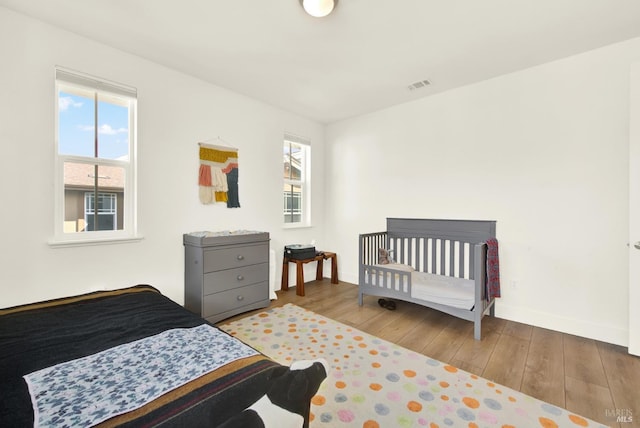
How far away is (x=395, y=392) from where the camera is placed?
5.56 feet

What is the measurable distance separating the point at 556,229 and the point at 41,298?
4.40 metres

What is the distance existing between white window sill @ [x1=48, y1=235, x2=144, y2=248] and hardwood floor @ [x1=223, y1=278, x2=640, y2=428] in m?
1.30

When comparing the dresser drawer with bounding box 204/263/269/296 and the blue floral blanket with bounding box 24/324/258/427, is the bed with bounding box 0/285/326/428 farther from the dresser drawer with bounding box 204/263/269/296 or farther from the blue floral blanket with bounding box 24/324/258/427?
the dresser drawer with bounding box 204/263/269/296

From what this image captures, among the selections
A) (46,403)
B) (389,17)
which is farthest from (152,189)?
(389,17)

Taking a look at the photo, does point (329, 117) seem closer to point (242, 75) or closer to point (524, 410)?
point (242, 75)

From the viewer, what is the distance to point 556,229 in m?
2.58

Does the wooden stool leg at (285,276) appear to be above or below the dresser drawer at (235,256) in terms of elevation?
below

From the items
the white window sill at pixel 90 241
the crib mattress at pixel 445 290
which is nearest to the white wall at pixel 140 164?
the white window sill at pixel 90 241

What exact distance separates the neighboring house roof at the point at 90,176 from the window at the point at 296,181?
202cm

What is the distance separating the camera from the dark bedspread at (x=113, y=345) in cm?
78

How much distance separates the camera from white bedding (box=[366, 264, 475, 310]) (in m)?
2.53
